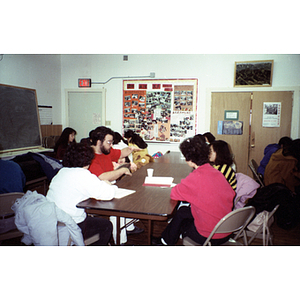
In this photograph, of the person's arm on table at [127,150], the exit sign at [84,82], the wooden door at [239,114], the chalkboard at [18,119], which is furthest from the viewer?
the exit sign at [84,82]

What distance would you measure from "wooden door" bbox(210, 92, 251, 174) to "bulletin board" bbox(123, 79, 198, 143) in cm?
42

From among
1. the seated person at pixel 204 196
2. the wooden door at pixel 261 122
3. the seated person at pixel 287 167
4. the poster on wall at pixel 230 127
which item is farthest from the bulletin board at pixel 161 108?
the seated person at pixel 204 196

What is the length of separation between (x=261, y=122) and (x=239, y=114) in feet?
1.46

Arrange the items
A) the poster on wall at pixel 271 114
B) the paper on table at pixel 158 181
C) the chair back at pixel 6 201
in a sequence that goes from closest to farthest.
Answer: the chair back at pixel 6 201, the paper on table at pixel 158 181, the poster on wall at pixel 271 114

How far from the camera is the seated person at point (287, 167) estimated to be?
Answer: 3.17m

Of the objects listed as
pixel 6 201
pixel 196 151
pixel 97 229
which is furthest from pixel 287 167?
pixel 6 201

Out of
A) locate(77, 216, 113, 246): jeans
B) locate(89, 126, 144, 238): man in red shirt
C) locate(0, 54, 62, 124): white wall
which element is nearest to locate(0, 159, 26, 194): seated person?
locate(89, 126, 144, 238): man in red shirt

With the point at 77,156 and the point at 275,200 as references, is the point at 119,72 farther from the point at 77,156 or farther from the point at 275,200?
the point at 275,200

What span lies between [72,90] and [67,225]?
15.6 ft

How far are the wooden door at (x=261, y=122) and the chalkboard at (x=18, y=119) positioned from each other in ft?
14.3

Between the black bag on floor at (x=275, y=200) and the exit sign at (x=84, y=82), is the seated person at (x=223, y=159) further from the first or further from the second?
the exit sign at (x=84, y=82)

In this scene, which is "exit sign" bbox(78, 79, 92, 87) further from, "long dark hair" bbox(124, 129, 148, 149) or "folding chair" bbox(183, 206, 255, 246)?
"folding chair" bbox(183, 206, 255, 246)
